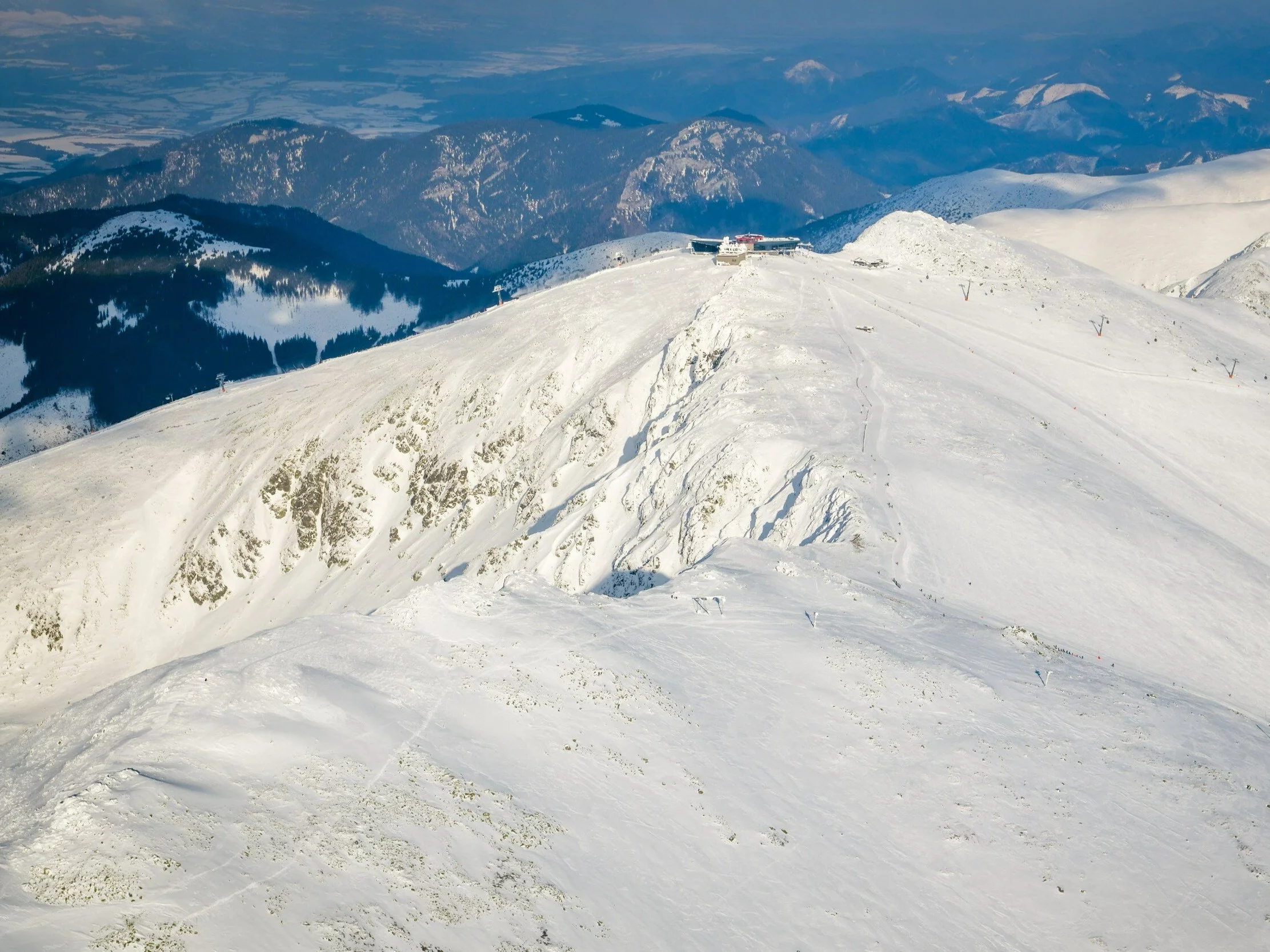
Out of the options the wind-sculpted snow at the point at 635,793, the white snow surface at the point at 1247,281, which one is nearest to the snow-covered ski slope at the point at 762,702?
the wind-sculpted snow at the point at 635,793

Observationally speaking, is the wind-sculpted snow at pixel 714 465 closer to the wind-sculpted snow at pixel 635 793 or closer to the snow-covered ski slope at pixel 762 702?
the snow-covered ski slope at pixel 762 702

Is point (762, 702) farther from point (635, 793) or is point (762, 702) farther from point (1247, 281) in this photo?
point (1247, 281)

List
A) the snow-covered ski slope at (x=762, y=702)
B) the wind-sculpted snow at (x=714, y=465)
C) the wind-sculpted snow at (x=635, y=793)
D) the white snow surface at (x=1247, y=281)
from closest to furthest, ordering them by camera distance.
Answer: the wind-sculpted snow at (x=635, y=793), the snow-covered ski slope at (x=762, y=702), the wind-sculpted snow at (x=714, y=465), the white snow surface at (x=1247, y=281)

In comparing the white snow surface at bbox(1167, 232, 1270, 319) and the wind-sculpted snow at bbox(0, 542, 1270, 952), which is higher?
the white snow surface at bbox(1167, 232, 1270, 319)

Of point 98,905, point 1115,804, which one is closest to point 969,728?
point 1115,804

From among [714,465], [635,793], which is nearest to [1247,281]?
[714,465]

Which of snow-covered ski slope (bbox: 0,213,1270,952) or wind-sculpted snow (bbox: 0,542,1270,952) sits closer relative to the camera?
wind-sculpted snow (bbox: 0,542,1270,952)

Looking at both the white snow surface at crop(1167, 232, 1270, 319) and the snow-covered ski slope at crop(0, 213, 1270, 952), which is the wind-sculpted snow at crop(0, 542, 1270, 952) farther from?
the white snow surface at crop(1167, 232, 1270, 319)

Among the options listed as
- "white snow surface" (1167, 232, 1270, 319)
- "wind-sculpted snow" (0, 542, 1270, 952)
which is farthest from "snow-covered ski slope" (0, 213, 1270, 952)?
"white snow surface" (1167, 232, 1270, 319)

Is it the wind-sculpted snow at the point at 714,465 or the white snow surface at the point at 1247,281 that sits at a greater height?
the white snow surface at the point at 1247,281
